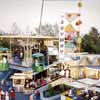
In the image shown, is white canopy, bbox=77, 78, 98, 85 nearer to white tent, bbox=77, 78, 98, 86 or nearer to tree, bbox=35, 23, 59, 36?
white tent, bbox=77, 78, 98, 86

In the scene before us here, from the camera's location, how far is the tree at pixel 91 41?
1.90 meters

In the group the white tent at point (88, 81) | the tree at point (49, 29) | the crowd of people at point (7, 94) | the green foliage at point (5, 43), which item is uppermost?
the tree at point (49, 29)

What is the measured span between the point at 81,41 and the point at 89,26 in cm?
15

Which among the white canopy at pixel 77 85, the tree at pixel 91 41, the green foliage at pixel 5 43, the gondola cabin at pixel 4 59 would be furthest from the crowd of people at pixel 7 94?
the tree at pixel 91 41

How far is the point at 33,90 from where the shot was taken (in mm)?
1898

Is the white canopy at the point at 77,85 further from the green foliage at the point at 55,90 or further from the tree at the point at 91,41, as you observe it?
the tree at the point at 91,41

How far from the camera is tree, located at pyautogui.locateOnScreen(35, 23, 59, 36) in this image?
189 cm

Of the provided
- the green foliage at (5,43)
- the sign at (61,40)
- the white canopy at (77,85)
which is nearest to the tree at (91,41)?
the sign at (61,40)

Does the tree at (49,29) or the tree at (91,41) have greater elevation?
the tree at (49,29)

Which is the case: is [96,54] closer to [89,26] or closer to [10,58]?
[89,26]

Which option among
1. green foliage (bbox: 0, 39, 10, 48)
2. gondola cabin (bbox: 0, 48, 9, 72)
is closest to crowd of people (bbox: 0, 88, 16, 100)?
gondola cabin (bbox: 0, 48, 9, 72)

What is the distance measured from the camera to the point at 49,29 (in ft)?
6.22

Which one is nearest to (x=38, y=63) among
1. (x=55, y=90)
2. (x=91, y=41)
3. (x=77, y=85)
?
(x=55, y=90)

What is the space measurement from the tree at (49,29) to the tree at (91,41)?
25 centimetres
